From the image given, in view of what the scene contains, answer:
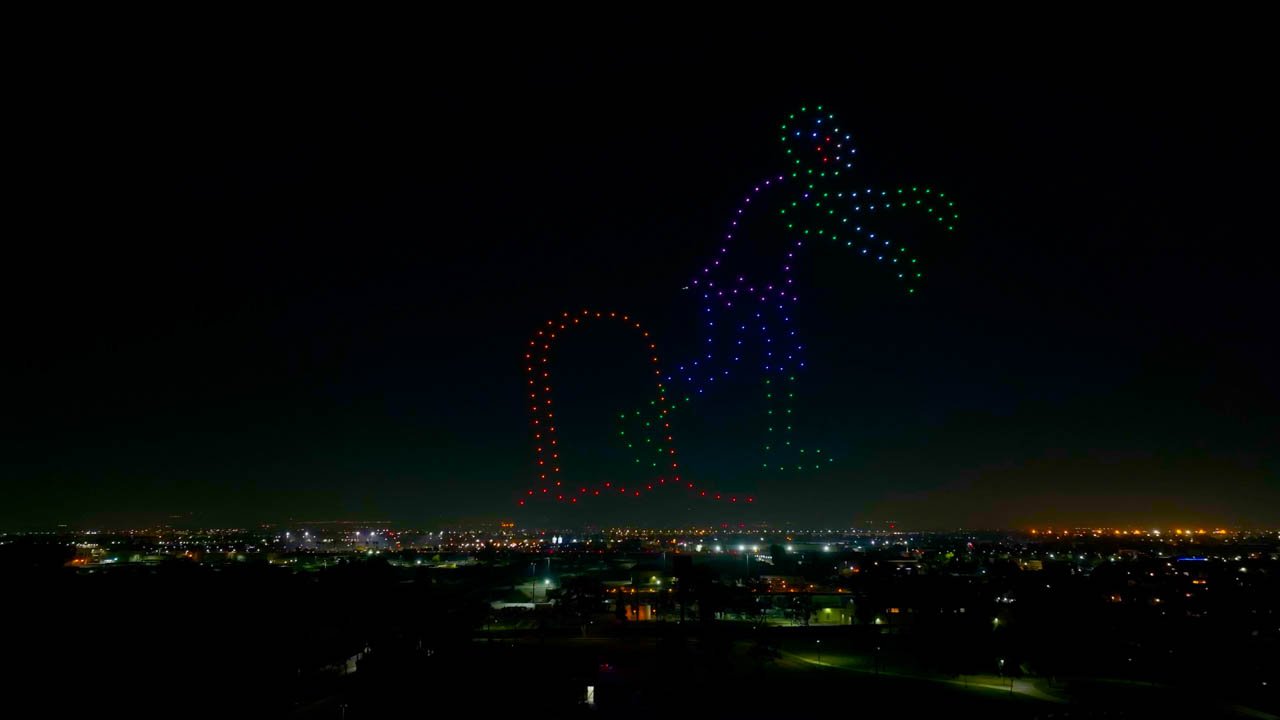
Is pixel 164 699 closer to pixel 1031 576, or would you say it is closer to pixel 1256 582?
pixel 1031 576

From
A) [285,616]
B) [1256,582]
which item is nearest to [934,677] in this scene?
[285,616]

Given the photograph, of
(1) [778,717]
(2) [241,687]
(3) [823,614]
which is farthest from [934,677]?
(2) [241,687]

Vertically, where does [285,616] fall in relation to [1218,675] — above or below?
above

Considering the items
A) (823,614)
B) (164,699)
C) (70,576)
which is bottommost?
(823,614)

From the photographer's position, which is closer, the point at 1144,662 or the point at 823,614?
the point at 1144,662

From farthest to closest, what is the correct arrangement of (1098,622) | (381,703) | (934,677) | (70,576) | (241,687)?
(1098,622), (934,677), (381,703), (70,576), (241,687)

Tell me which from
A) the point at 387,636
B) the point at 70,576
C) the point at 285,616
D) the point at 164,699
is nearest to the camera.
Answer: the point at 164,699

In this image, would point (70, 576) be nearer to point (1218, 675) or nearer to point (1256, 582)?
point (1218, 675)

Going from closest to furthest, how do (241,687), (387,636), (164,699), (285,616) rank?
(164,699), (241,687), (285,616), (387,636)

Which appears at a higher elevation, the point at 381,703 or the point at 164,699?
the point at 164,699
